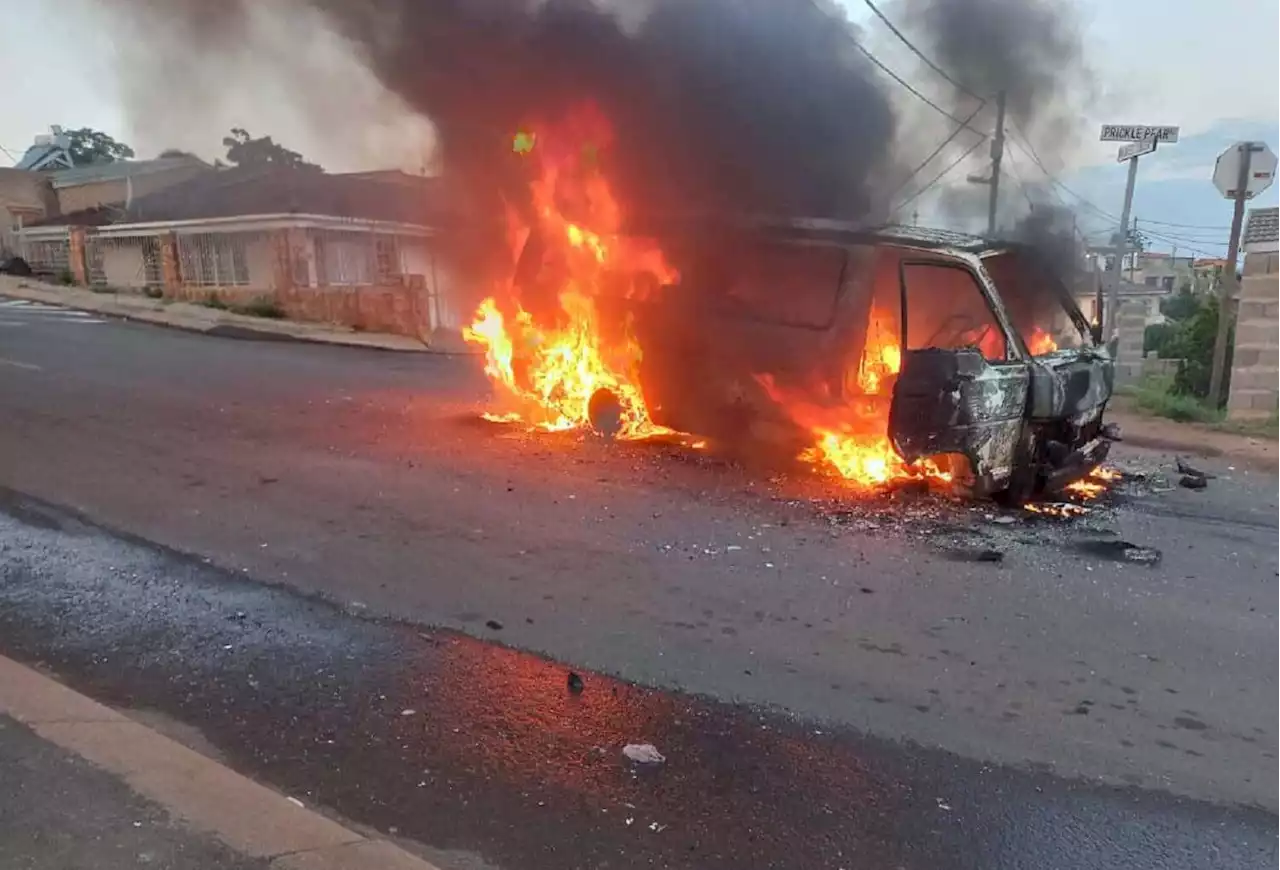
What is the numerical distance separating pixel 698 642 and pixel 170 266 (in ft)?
88.1

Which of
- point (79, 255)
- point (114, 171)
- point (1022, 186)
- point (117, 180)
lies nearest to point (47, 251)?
point (117, 180)

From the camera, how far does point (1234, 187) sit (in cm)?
1073

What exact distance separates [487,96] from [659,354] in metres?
3.93

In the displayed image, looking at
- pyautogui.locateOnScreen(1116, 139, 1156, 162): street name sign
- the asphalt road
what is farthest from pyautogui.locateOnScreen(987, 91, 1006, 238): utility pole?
the asphalt road

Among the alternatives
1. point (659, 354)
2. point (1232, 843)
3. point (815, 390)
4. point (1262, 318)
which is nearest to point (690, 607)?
point (1232, 843)

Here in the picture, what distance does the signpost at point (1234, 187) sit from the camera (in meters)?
10.6

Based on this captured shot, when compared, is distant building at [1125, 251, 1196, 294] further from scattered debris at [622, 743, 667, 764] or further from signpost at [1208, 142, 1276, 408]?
scattered debris at [622, 743, 667, 764]

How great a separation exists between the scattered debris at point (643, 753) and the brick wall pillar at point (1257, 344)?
32.5ft

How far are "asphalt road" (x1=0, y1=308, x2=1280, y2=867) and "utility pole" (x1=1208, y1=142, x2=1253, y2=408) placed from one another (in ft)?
12.4

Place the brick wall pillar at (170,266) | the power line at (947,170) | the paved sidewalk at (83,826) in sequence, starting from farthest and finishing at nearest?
the brick wall pillar at (170,266)
the power line at (947,170)
the paved sidewalk at (83,826)

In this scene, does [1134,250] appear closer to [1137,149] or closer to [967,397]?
[1137,149]

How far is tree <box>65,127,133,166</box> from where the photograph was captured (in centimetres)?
5212

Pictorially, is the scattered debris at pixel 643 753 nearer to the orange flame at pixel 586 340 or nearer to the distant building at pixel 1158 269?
the orange flame at pixel 586 340

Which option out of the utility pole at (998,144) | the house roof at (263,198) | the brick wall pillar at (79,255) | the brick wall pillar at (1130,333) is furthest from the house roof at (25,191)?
the brick wall pillar at (1130,333)
